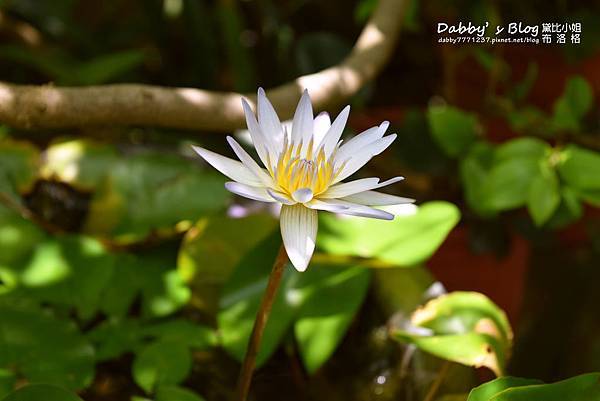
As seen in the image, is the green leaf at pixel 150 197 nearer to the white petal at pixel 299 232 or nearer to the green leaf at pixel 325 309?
the green leaf at pixel 325 309

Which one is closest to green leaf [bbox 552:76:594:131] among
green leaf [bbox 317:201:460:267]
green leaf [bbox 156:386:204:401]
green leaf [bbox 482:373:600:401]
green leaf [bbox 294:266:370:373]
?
green leaf [bbox 317:201:460:267]

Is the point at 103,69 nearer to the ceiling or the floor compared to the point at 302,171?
nearer to the ceiling

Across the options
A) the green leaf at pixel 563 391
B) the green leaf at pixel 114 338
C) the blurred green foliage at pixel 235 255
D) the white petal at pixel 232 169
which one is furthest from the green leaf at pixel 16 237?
the green leaf at pixel 563 391

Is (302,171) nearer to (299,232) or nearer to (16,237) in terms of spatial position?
(299,232)

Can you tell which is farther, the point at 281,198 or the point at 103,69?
the point at 103,69

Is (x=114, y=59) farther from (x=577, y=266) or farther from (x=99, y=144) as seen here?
(x=577, y=266)

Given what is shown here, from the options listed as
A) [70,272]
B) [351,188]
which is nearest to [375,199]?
[351,188]

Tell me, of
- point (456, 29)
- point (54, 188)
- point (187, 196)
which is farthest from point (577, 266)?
point (54, 188)
